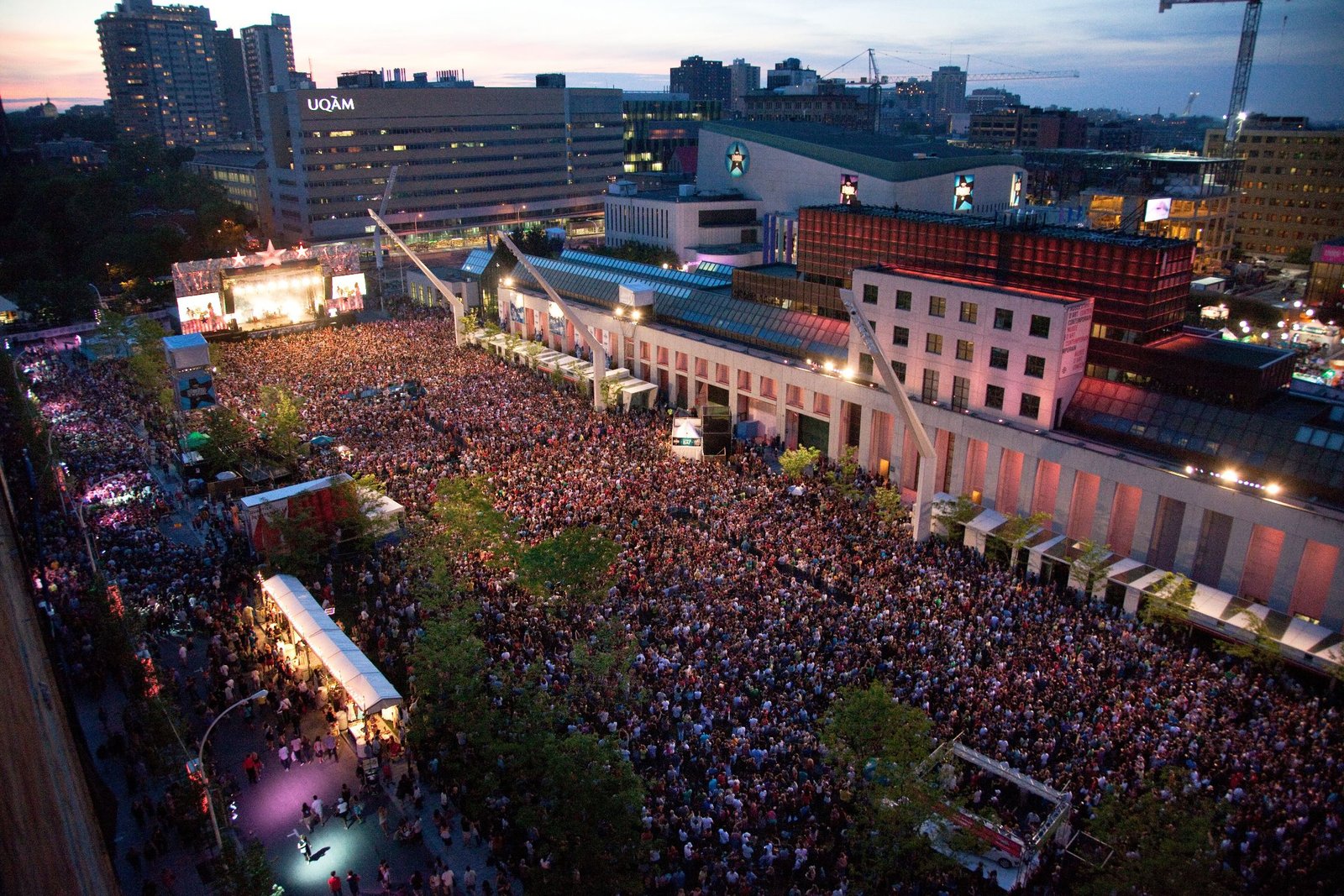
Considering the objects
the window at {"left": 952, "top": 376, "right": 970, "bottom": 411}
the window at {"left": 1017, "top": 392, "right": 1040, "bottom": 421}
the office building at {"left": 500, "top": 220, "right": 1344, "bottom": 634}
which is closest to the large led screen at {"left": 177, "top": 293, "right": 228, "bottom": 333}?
the office building at {"left": 500, "top": 220, "right": 1344, "bottom": 634}

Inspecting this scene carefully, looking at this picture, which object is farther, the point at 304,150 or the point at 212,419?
the point at 304,150

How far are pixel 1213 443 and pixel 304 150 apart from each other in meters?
145

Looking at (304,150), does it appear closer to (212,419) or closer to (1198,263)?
(212,419)

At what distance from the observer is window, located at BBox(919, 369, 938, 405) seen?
161 feet

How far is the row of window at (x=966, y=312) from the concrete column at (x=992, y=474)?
6.23 m

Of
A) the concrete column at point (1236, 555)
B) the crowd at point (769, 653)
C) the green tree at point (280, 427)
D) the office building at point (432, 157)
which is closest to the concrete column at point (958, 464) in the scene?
the crowd at point (769, 653)

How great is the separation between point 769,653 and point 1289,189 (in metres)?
145

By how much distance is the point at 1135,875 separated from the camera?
1911 cm

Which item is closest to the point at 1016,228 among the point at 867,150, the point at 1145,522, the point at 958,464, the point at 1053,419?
the point at 1053,419

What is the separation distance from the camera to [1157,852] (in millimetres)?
19172

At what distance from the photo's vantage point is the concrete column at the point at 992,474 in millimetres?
45156

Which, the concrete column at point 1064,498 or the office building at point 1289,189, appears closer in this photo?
the concrete column at point 1064,498

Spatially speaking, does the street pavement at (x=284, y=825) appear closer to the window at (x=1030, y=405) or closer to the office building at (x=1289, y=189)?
the window at (x=1030, y=405)

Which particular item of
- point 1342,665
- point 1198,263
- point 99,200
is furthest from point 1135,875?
point 99,200
